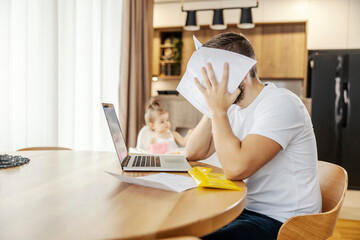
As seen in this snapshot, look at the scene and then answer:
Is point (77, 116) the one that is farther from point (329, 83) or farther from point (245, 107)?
point (329, 83)

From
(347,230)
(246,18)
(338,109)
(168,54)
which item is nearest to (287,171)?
(347,230)

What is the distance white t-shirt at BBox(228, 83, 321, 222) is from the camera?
1056 millimetres

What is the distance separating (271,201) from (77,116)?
202 centimetres

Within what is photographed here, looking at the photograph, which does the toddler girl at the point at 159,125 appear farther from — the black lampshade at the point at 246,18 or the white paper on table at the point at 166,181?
the white paper on table at the point at 166,181

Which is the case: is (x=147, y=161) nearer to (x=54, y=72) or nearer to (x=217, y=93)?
(x=217, y=93)

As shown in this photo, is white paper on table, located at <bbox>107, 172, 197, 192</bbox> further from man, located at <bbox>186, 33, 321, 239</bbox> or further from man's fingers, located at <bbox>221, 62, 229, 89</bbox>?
man's fingers, located at <bbox>221, 62, 229, 89</bbox>

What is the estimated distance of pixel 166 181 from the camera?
96cm

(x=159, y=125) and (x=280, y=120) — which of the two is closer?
(x=280, y=120)

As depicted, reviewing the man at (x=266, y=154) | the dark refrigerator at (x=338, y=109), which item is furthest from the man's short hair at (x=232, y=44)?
the dark refrigerator at (x=338, y=109)

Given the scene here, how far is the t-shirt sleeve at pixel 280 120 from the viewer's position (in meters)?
1.01

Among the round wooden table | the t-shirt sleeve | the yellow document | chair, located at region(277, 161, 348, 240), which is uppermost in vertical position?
the t-shirt sleeve

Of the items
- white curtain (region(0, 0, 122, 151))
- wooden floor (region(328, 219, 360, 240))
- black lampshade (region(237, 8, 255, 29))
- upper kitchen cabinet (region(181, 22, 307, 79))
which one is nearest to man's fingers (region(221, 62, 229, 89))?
white curtain (region(0, 0, 122, 151))

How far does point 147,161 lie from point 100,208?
0.57 metres

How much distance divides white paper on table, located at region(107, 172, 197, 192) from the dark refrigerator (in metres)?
3.31
